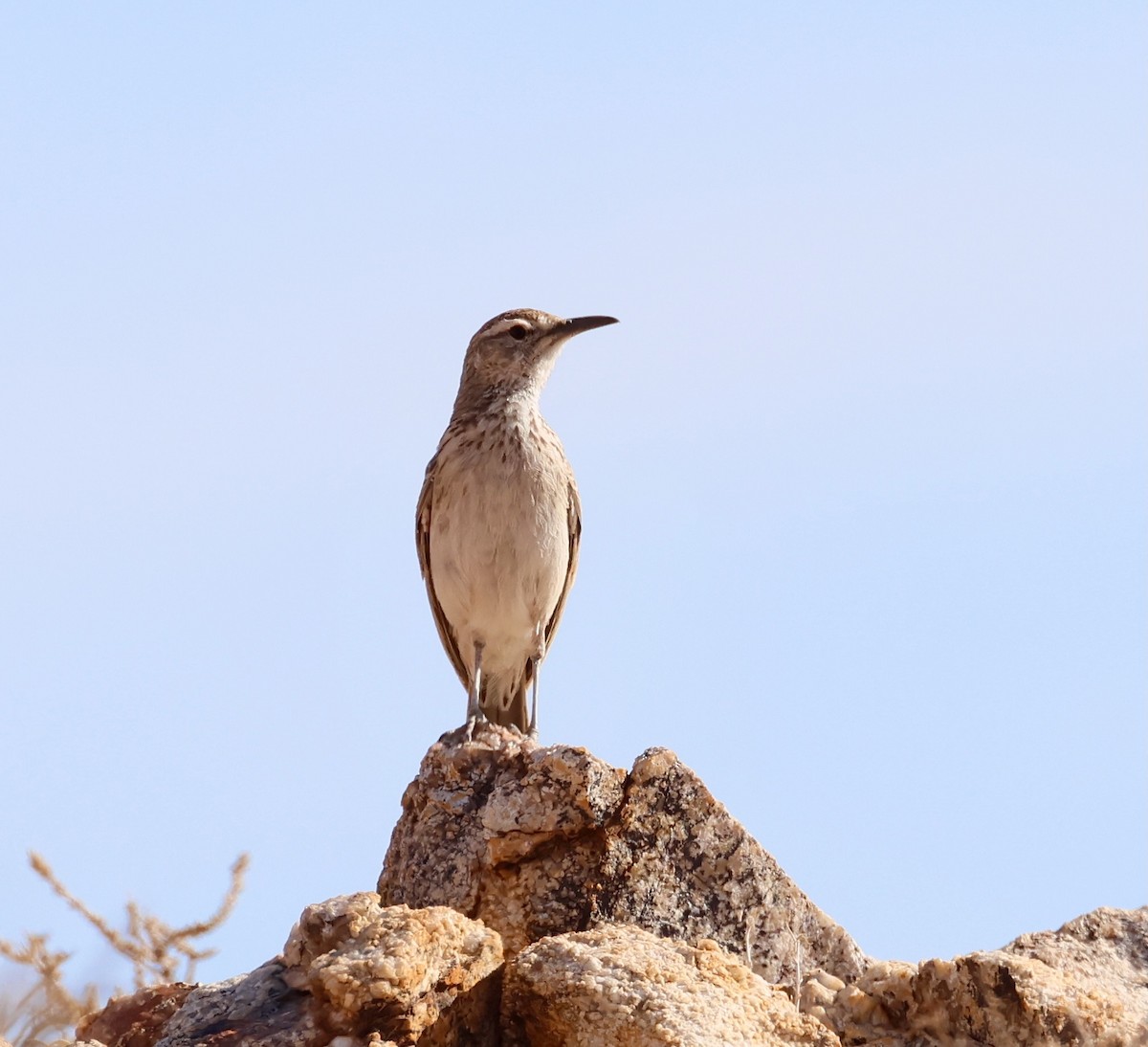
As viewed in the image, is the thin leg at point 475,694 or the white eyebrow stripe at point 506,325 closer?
the thin leg at point 475,694

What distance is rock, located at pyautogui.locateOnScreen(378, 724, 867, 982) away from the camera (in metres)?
5.26

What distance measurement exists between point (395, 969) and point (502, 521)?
498cm

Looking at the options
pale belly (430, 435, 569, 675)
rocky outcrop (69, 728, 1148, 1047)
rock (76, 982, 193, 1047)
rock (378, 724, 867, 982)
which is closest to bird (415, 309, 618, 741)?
pale belly (430, 435, 569, 675)

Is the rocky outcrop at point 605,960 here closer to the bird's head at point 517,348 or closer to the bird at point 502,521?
the bird at point 502,521

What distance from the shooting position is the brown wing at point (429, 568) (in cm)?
940

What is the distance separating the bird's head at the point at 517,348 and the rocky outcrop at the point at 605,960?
3.96 m

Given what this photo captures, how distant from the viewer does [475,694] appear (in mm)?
8734

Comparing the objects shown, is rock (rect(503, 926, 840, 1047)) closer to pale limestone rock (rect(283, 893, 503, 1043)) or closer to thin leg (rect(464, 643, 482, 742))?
pale limestone rock (rect(283, 893, 503, 1043))

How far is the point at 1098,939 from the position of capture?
5184 mm

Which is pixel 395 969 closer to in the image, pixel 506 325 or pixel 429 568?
pixel 429 568

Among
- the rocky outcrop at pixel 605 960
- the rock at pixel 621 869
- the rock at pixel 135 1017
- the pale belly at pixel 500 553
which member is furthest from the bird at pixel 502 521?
the rock at pixel 135 1017

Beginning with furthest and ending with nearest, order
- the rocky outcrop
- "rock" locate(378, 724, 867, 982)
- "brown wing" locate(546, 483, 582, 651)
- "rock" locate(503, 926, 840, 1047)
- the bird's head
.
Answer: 1. the bird's head
2. "brown wing" locate(546, 483, 582, 651)
3. "rock" locate(378, 724, 867, 982)
4. the rocky outcrop
5. "rock" locate(503, 926, 840, 1047)

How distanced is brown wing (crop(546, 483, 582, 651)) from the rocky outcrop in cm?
353

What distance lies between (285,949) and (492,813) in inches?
54.7
